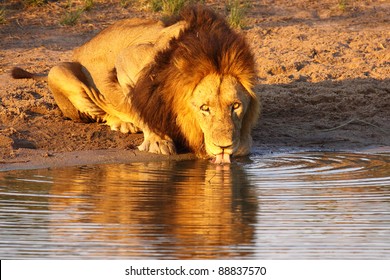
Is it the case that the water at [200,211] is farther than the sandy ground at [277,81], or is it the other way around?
the sandy ground at [277,81]

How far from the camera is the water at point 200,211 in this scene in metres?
5.79

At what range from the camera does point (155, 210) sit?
6715mm

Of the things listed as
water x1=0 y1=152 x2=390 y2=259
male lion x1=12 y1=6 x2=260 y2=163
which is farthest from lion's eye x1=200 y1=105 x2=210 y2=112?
water x1=0 y1=152 x2=390 y2=259

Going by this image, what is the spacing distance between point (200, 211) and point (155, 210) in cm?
28

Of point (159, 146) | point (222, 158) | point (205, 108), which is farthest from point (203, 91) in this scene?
point (159, 146)

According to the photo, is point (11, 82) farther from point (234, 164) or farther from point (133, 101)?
point (234, 164)

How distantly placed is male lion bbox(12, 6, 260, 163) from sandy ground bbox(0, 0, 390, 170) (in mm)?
271

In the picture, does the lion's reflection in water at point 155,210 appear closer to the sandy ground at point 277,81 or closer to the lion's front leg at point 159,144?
the lion's front leg at point 159,144

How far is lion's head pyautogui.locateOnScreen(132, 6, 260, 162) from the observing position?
27.0 ft

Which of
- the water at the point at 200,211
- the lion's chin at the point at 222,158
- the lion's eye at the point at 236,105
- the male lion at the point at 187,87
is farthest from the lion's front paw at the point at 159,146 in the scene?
the lion's eye at the point at 236,105

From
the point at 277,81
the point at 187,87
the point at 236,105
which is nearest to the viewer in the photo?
the point at 236,105

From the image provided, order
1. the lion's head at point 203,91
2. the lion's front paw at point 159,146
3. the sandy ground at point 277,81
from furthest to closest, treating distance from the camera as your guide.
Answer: the sandy ground at point 277,81
the lion's front paw at point 159,146
the lion's head at point 203,91

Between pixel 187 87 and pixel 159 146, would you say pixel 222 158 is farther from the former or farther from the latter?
pixel 159 146

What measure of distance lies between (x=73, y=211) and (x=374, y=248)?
1.91 metres
